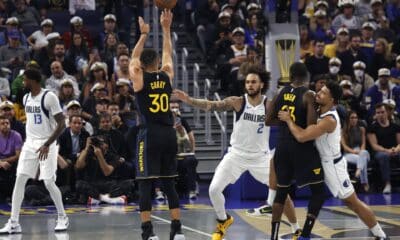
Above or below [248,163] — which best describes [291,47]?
above

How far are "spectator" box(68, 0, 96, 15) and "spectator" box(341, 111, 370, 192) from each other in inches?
262

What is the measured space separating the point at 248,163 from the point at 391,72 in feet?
33.4

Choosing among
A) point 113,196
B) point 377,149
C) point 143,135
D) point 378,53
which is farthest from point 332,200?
point 143,135

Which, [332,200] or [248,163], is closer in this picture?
[248,163]

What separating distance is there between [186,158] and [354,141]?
3.44 meters

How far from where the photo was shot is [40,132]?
13.7 metres

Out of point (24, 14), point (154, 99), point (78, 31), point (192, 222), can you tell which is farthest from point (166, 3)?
point (24, 14)

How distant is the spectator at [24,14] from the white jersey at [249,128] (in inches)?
414

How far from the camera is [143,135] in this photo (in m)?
11.8

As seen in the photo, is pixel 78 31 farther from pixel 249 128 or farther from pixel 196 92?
pixel 249 128

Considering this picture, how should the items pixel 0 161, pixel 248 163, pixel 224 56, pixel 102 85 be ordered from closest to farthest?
pixel 248 163 < pixel 0 161 < pixel 102 85 < pixel 224 56

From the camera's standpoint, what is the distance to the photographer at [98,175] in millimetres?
17516

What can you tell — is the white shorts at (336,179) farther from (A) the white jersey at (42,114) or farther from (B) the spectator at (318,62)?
(B) the spectator at (318,62)

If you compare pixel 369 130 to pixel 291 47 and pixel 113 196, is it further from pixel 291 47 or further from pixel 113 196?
pixel 113 196
